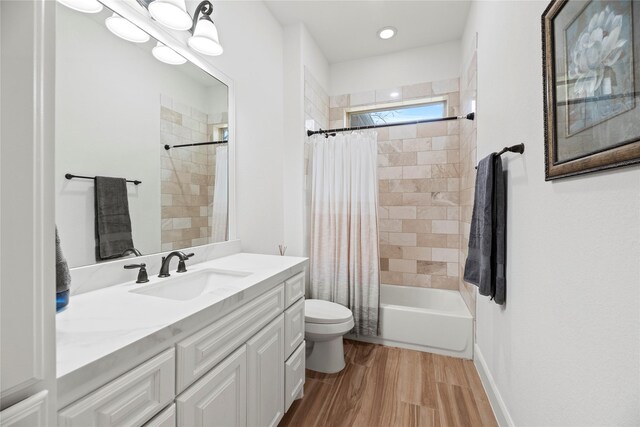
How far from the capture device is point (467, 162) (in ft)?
8.02

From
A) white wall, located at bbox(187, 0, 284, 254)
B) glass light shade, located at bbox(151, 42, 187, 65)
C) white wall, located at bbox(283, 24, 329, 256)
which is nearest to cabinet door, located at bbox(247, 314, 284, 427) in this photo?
white wall, located at bbox(187, 0, 284, 254)

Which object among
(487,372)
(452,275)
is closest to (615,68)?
(487,372)

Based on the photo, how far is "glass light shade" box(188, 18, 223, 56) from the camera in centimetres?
147

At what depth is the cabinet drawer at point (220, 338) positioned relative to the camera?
0.85m

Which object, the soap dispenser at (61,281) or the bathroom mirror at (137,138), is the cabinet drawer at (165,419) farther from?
the bathroom mirror at (137,138)

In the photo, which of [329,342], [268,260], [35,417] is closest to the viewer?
[35,417]

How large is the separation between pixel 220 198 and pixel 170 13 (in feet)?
3.24

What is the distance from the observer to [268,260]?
170 cm

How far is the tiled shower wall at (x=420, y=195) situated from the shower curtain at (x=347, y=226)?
0.64 metres

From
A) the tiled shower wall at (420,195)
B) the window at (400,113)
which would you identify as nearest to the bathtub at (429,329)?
the tiled shower wall at (420,195)


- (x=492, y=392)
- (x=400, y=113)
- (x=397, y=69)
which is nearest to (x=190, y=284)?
(x=492, y=392)

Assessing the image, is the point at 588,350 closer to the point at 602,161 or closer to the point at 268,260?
the point at 602,161

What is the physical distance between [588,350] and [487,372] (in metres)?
1.26

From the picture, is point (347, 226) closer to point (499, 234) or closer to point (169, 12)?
point (499, 234)
